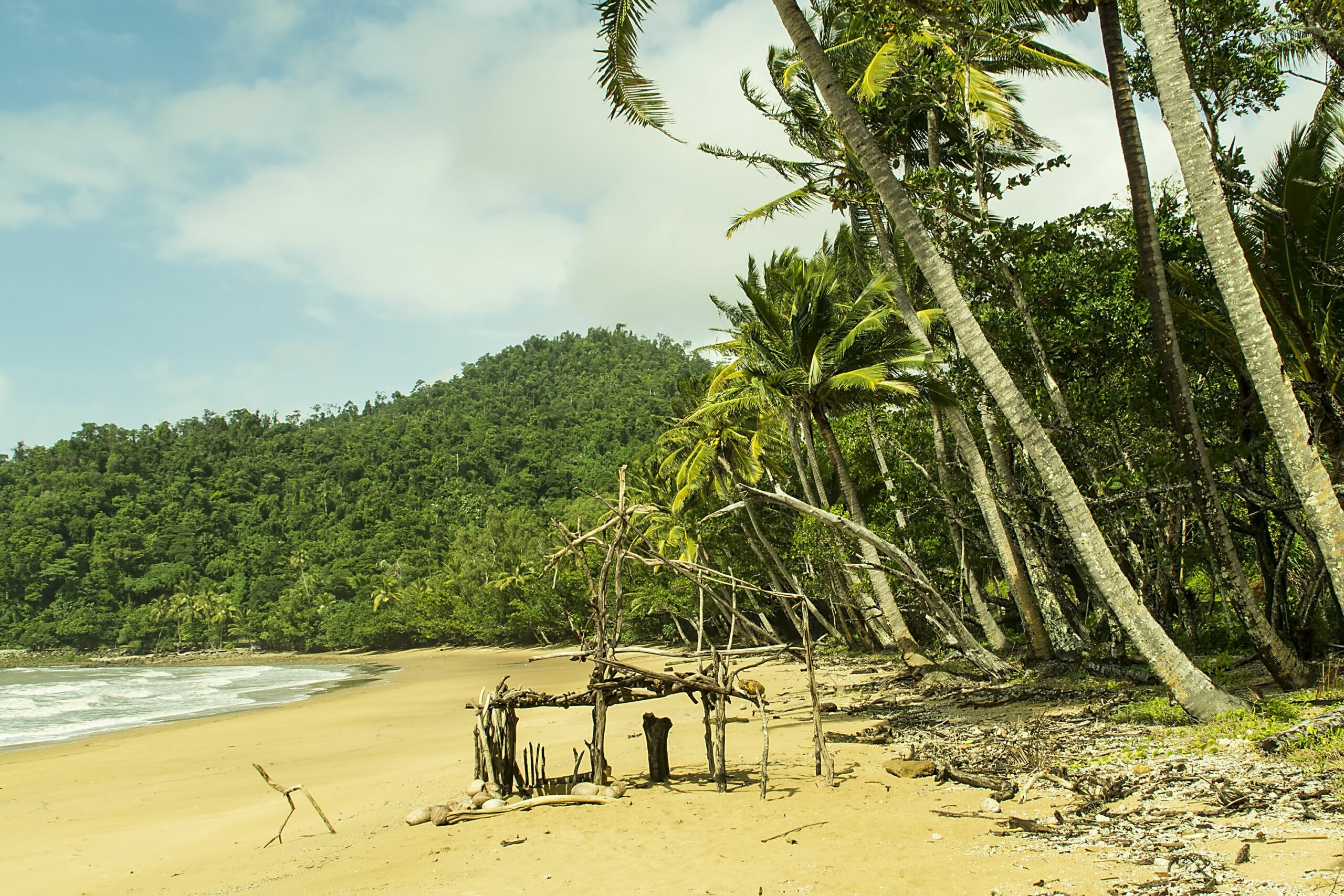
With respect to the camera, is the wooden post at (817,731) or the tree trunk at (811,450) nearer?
the wooden post at (817,731)

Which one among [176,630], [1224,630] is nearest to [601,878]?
[1224,630]

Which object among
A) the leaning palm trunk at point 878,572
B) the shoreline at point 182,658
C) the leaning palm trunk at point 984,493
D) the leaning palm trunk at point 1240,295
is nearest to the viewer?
the leaning palm trunk at point 1240,295

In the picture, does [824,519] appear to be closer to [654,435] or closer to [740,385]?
[740,385]

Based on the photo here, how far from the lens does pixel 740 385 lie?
1764 cm

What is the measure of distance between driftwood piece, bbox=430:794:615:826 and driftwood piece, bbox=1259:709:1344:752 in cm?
513

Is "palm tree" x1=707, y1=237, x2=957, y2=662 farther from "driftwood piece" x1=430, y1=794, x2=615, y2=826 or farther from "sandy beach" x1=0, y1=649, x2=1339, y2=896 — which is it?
"driftwood piece" x1=430, y1=794, x2=615, y2=826

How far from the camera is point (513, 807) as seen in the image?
7.50 metres

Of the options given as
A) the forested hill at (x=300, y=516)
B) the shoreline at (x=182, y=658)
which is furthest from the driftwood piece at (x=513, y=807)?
the shoreline at (x=182, y=658)

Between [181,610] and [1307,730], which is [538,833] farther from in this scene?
[181,610]

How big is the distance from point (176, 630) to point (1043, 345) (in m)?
81.7

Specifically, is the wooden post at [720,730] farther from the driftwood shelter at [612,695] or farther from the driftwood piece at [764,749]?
the driftwood piece at [764,749]

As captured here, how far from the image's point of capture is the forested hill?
204 ft

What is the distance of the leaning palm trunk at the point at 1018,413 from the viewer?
7.30 meters

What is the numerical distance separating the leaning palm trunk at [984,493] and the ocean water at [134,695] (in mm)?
19651
